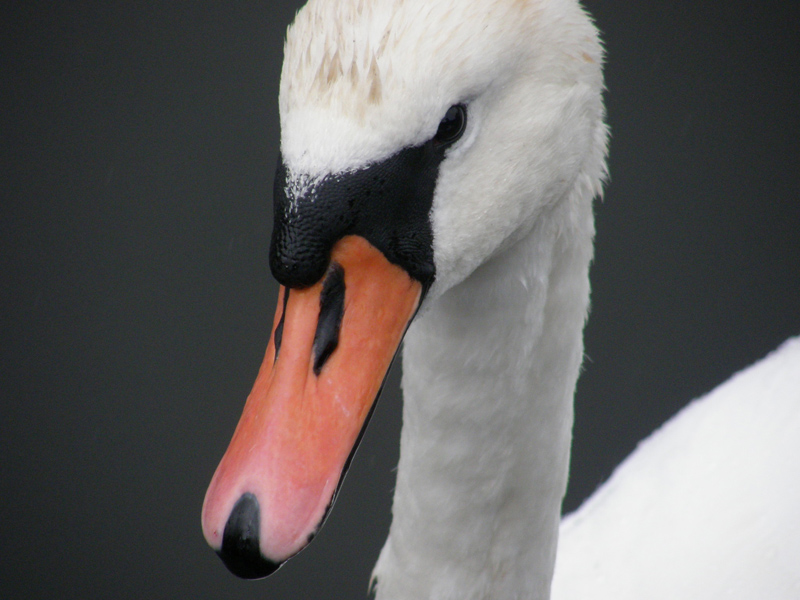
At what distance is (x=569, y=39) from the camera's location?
3.98ft

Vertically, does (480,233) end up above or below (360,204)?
below

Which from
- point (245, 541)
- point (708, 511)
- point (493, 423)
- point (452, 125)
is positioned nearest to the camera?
point (245, 541)

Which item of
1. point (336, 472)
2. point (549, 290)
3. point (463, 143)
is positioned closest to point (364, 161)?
point (463, 143)

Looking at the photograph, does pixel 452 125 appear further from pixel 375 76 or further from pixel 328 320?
pixel 328 320

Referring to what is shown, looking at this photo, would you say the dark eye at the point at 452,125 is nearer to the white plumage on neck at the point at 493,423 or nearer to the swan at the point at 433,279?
the swan at the point at 433,279

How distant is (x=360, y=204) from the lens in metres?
1.05

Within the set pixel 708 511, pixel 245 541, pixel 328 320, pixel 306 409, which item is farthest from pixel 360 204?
pixel 708 511

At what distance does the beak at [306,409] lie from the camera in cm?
100

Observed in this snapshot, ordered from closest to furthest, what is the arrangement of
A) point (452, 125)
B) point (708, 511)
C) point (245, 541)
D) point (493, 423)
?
point (245, 541) → point (452, 125) → point (493, 423) → point (708, 511)

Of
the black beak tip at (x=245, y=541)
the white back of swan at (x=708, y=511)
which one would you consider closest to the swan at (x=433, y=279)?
the black beak tip at (x=245, y=541)

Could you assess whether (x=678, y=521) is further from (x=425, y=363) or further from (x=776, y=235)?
(x=776, y=235)

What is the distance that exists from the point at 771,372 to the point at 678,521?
0.65m

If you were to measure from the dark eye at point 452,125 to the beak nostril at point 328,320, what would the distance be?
0.65 ft

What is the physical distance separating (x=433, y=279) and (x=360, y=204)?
6.0 inches
